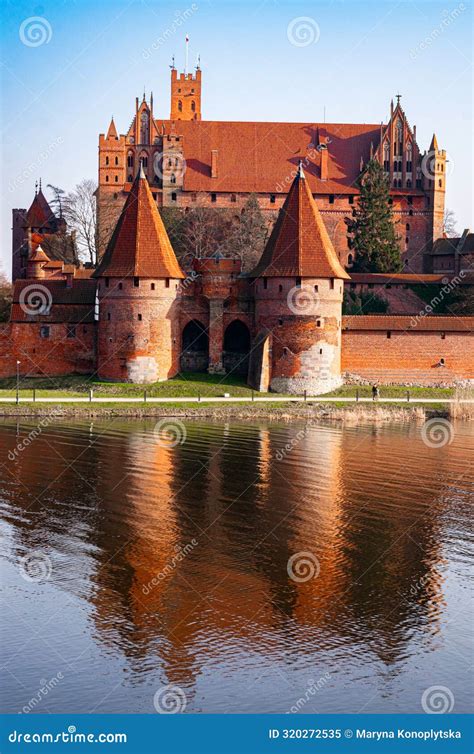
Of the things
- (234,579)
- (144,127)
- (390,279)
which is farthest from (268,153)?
(234,579)

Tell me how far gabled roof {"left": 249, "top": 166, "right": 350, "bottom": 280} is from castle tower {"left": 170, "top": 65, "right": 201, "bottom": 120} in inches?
1731

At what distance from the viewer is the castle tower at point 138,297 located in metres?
39.3

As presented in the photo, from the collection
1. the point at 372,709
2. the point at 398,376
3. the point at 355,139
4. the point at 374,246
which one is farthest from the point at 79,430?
the point at 355,139

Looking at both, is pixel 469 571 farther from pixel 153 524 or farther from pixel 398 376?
pixel 398 376

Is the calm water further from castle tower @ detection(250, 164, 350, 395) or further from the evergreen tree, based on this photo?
the evergreen tree

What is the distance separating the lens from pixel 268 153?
65.4 metres

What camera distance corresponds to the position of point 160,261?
39.6 m

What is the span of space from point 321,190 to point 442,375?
24889 mm

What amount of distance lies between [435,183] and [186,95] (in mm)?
25280

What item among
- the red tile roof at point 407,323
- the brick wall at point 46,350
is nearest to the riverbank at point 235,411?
the red tile roof at point 407,323

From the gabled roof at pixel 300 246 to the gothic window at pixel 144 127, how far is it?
89.7 ft

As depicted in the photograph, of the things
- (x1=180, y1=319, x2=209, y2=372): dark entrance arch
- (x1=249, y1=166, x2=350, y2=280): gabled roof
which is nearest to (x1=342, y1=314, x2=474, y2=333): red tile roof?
(x1=249, y1=166, x2=350, y2=280): gabled roof

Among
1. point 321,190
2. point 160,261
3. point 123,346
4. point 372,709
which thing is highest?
point 321,190

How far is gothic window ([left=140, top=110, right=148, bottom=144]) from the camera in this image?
64.8m
